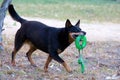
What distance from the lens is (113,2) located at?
2645 centimetres

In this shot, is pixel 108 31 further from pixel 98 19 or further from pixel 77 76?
pixel 77 76

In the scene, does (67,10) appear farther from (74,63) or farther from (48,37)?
(48,37)

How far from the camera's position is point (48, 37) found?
7.99m

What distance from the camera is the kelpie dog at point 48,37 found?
305 inches

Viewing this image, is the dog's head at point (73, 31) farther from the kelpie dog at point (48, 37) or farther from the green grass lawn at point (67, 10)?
the green grass lawn at point (67, 10)

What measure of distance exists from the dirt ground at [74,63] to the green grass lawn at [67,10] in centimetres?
492

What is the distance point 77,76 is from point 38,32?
1156mm

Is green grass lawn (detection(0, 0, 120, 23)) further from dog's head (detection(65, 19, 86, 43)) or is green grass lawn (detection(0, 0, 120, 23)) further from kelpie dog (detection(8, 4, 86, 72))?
dog's head (detection(65, 19, 86, 43))

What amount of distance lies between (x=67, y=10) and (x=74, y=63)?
1220 centimetres

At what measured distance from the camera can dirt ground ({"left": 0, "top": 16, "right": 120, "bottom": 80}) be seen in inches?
302

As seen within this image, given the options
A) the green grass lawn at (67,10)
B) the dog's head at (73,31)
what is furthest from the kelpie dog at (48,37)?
the green grass lawn at (67,10)

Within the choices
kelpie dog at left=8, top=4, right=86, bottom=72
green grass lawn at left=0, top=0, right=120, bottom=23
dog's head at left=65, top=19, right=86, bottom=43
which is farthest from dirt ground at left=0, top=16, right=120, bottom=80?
Answer: green grass lawn at left=0, top=0, right=120, bottom=23

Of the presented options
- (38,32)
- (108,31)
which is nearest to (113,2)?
(108,31)

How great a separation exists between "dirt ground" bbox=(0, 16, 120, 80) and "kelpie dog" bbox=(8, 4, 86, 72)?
0.85 ft
